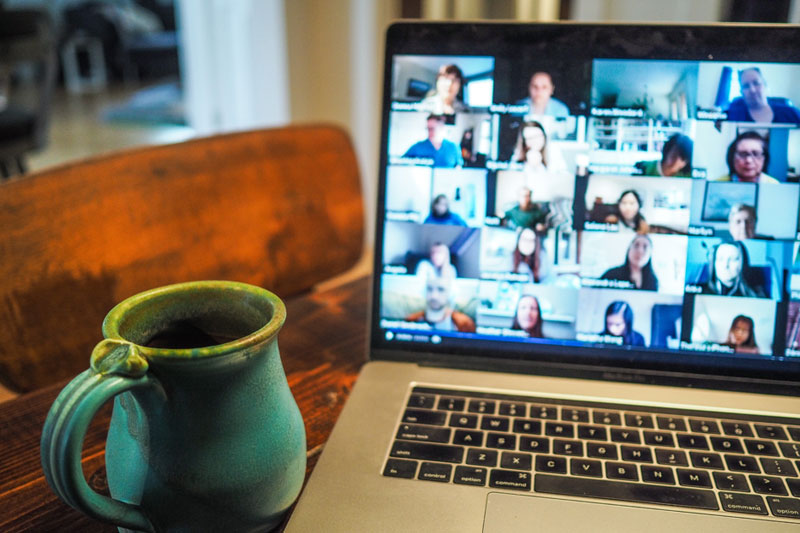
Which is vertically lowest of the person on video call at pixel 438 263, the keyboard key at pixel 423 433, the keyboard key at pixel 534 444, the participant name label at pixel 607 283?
the keyboard key at pixel 423 433

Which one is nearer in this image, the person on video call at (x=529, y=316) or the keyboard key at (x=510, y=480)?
the keyboard key at (x=510, y=480)

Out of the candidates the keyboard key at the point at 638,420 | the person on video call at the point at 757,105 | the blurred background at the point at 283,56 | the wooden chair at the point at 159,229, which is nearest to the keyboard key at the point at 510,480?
the keyboard key at the point at 638,420

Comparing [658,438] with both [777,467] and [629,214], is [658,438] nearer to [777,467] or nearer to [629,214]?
[777,467]

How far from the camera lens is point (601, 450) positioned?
47cm

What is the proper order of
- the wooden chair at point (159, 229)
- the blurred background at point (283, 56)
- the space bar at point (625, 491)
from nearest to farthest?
the space bar at point (625, 491) < the wooden chair at point (159, 229) < the blurred background at point (283, 56)

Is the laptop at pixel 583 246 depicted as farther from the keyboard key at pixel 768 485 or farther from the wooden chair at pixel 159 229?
the wooden chair at pixel 159 229

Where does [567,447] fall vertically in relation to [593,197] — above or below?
below

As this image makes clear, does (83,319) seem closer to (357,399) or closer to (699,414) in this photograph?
(357,399)

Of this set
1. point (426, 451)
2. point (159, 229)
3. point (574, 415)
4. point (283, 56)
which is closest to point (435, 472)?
point (426, 451)

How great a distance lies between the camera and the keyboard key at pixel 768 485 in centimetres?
42

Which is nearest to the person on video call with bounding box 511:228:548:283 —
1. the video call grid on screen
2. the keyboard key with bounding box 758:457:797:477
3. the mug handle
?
the video call grid on screen

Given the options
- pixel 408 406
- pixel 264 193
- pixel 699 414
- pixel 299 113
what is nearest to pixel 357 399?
pixel 408 406

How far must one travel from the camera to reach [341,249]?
113 centimetres

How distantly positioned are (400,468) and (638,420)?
0.18 metres
